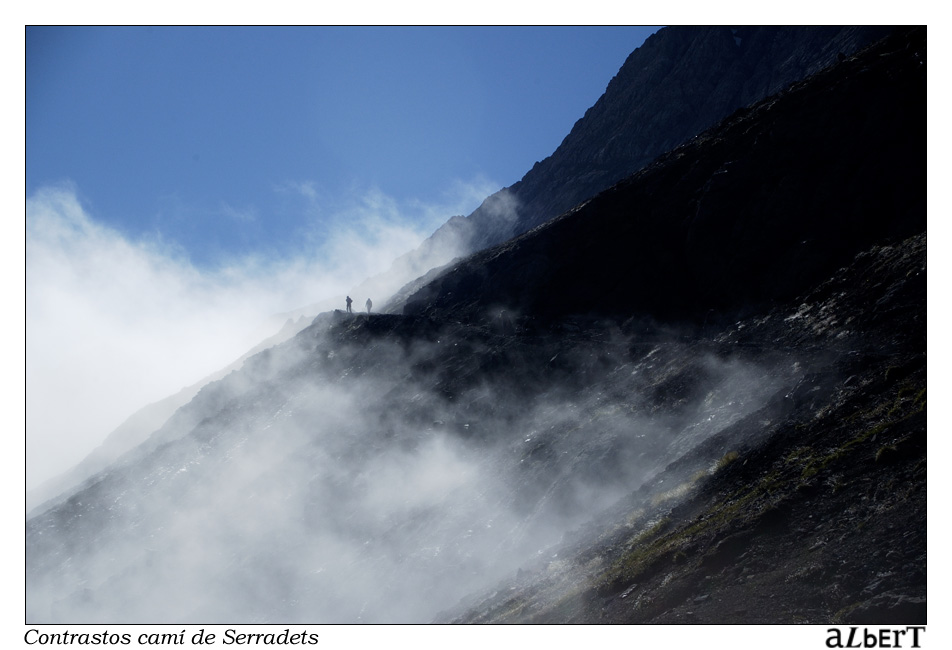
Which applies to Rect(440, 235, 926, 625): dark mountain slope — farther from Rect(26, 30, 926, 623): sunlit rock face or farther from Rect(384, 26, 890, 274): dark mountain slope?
Rect(384, 26, 890, 274): dark mountain slope

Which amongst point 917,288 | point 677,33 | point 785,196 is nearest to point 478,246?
point 677,33

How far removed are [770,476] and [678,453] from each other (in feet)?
29.9

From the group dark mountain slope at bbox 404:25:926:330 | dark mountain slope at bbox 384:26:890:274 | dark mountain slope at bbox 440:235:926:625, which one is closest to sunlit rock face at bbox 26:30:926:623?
dark mountain slope at bbox 440:235:926:625

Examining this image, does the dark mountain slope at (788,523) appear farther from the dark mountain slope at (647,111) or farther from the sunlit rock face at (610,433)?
the dark mountain slope at (647,111)

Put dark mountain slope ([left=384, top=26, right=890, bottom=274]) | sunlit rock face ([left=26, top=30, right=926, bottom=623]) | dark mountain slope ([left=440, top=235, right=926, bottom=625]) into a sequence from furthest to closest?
dark mountain slope ([left=384, top=26, right=890, bottom=274])
sunlit rock face ([left=26, top=30, right=926, bottom=623])
dark mountain slope ([left=440, top=235, right=926, bottom=625])

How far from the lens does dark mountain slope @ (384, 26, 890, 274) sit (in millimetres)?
118938

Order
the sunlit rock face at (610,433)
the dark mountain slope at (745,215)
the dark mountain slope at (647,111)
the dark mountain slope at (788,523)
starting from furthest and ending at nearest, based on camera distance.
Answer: the dark mountain slope at (647,111) → the dark mountain slope at (745,215) → the sunlit rock face at (610,433) → the dark mountain slope at (788,523)

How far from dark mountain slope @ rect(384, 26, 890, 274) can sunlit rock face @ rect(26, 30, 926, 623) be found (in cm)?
5247

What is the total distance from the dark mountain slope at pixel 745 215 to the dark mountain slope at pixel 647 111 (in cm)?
4926

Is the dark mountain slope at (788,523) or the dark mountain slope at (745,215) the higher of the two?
the dark mountain slope at (745,215)

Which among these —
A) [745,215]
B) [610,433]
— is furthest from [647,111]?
[610,433]

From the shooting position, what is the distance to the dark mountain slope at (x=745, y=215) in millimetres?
51531

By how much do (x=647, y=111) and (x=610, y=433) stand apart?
10267 centimetres

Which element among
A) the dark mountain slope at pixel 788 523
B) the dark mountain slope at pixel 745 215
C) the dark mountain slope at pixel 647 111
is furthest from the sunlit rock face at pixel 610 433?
the dark mountain slope at pixel 647 111
